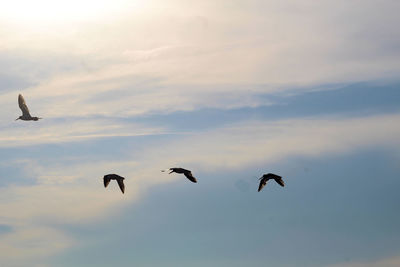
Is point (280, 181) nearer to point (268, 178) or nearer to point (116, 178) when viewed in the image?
point (268, 178)

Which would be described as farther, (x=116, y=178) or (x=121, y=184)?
(x=121, y=184)

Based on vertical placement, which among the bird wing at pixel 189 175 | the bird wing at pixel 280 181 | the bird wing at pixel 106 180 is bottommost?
the bird wing at pixel 106 180

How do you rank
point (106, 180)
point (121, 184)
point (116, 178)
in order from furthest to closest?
point (121, 184) < point (116, 178) < point (106, 180)

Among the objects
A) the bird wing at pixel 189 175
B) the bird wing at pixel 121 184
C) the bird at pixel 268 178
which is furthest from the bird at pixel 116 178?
the bird at pixel 268 178

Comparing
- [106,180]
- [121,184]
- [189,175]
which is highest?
[189,175]

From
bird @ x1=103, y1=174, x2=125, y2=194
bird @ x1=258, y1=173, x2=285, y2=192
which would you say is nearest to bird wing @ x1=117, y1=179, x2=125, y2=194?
bird @ x1=103, y1=174, x2=125, y2=194

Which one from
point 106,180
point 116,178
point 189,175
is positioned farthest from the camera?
point 116,178

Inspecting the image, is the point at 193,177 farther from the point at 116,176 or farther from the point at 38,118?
the point at 38,118

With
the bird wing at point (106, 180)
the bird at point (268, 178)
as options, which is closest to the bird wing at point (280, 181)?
the bird at point (268, 178)

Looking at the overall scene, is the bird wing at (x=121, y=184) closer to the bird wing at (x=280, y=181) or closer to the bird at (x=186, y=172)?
the bird at (x=186, y=172)

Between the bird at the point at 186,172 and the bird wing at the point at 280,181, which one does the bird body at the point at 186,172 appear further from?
the bird wing at the point at 280,181

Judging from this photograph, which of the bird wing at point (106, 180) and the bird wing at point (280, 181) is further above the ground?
the bird wing at point (280, 181)

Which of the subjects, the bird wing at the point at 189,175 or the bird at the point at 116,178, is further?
the bird at the point at 116,178

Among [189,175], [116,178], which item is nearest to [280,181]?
[189,175]
